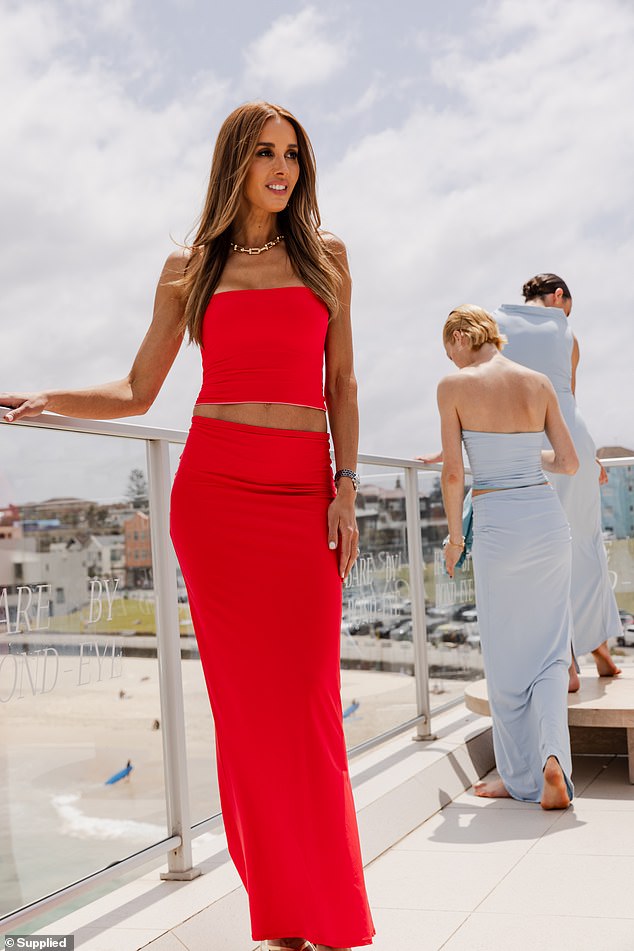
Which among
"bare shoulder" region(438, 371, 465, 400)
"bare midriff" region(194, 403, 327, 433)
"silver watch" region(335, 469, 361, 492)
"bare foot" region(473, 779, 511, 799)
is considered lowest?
"bare foot" region(473, 779, 511, 799)

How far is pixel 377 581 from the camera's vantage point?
4.16m

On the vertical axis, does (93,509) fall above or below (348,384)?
below

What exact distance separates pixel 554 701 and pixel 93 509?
1.95 metres

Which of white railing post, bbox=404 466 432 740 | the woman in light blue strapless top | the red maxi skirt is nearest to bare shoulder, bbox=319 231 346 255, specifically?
the red maxi skirt

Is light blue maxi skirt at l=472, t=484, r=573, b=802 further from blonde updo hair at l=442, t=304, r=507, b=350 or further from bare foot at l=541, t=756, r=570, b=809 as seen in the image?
blonde updo hair at l=442, t=304, r=507, b=350

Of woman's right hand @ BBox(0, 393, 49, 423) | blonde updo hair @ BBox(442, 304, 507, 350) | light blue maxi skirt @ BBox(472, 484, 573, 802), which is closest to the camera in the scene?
woman's right hand @ BBox(0, 393, 49, 423)

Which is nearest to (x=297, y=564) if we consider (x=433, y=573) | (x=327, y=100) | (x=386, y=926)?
(x=386, y=926)

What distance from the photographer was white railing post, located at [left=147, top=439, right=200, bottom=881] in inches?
102

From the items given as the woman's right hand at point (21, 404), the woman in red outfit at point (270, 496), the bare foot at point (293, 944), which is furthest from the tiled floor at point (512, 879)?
the woman's right hand at point (21, 404)

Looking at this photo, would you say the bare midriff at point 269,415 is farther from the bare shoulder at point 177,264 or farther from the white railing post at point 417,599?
the white railing post at point 417,599

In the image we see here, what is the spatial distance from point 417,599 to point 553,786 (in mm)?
1212

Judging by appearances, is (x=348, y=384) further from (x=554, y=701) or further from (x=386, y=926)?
(x=554, y=701)

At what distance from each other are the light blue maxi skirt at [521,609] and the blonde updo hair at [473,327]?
0.56 metres

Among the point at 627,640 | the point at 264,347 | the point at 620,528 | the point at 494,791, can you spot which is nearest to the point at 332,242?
the point at 264,347
